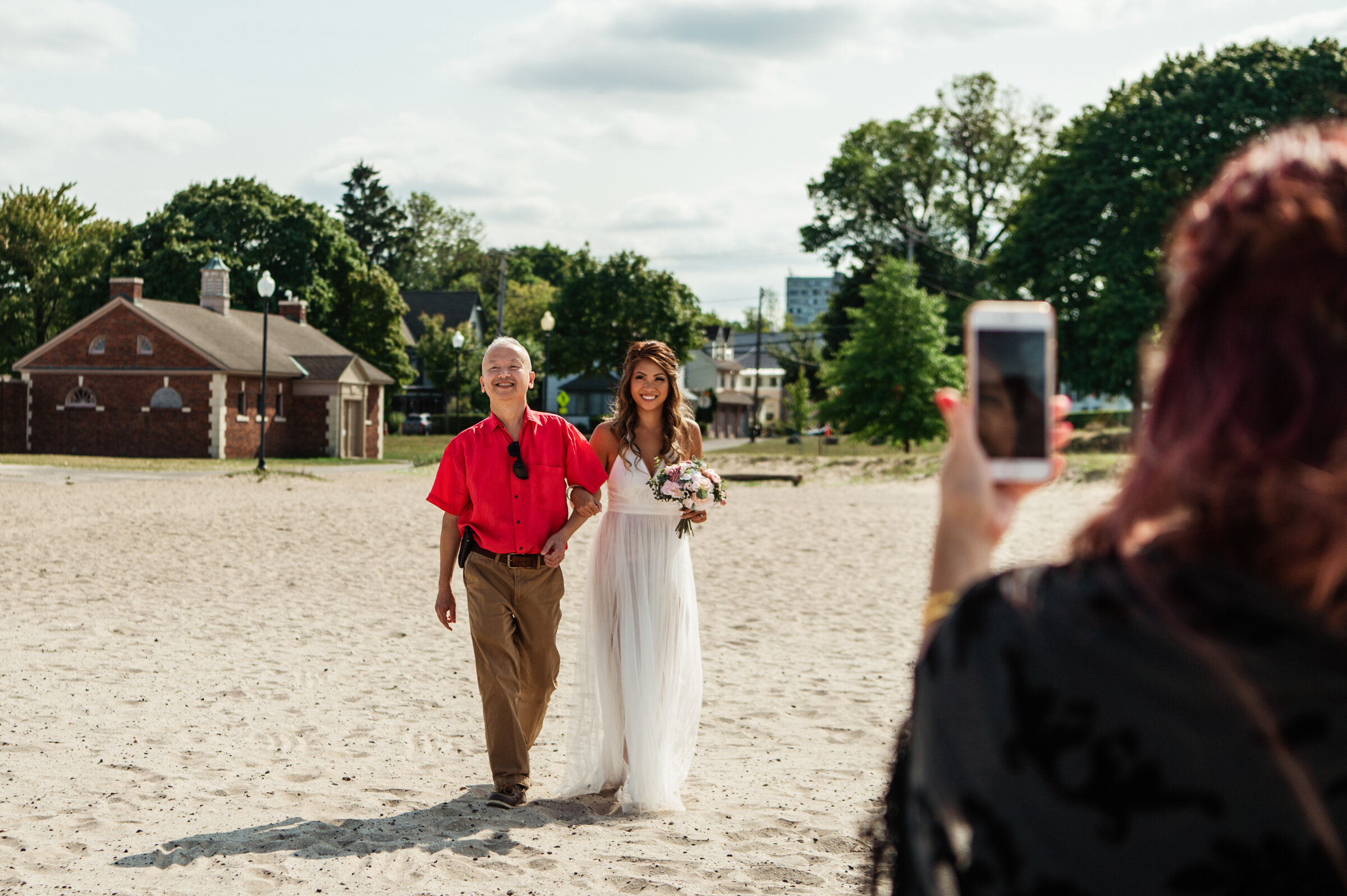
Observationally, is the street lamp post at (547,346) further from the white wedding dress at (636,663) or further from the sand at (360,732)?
the white wedding dress at (636,663)

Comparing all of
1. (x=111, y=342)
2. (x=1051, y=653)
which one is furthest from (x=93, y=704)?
(x=111, y=342)

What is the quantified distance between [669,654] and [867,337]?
34.9 m

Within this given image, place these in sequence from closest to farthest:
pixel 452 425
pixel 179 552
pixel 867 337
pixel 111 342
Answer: pixel 179 552 → pixel 867 337 → pixel 111 342 → pixel 452 425

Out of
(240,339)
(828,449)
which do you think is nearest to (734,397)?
(828,449)

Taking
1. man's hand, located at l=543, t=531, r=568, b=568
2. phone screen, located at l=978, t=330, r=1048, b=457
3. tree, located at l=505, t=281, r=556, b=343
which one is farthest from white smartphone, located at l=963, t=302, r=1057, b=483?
tree, located at l=505, t=281, r=556, b=343

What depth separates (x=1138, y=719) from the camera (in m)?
1.23

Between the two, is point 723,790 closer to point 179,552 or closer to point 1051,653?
point 1051,653

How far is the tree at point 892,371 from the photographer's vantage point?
127 feet

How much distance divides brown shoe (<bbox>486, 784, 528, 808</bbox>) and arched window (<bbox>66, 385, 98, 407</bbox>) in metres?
42.4

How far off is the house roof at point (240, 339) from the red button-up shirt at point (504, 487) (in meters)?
35.4

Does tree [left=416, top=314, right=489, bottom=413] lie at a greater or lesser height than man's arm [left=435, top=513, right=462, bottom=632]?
greater

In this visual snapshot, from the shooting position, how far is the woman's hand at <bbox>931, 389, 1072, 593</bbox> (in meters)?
1.59

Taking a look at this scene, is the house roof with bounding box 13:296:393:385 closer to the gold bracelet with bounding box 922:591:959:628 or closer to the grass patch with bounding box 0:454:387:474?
the grass patch with bounding box 0:454:387:474

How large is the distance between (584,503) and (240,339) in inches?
1696
